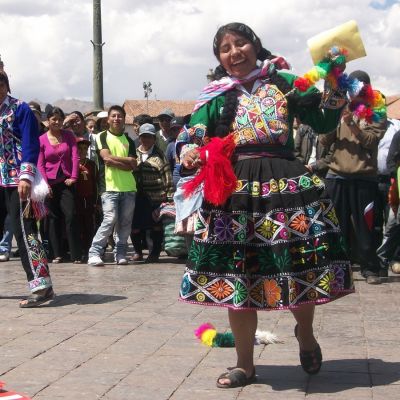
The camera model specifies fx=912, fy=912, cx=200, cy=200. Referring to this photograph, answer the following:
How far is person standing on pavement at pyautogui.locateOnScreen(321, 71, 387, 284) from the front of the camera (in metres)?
9.37

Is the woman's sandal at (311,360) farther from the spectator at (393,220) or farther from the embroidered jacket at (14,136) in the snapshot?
the spectator at (393,220)

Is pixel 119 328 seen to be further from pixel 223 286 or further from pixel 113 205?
pixel 113 205

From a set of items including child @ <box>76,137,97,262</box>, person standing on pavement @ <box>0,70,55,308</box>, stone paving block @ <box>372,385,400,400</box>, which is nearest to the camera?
stone paving block @ <box>372,385,400,400</box>

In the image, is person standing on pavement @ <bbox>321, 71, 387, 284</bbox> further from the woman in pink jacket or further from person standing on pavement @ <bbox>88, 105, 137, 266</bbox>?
the woman in pink jacket

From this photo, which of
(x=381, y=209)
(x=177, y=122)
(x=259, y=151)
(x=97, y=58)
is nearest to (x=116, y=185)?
(x=177, y=122)

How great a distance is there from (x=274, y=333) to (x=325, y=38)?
89.2 inches

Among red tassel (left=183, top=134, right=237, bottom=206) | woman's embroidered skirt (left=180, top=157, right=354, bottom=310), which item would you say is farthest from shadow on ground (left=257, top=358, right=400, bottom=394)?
red tassel (left=183, top=134, right=237, bottom=206)

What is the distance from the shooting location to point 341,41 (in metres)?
5.16

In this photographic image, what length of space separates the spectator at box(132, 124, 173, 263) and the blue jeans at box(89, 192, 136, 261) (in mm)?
400

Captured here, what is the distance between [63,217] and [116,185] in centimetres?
100

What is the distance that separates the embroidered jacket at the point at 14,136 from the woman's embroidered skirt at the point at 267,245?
3.25 metres

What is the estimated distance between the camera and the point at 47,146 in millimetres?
11461

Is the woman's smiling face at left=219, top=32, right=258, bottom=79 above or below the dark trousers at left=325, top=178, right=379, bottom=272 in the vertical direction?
above

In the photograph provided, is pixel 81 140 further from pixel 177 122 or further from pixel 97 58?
pixel 97 58
